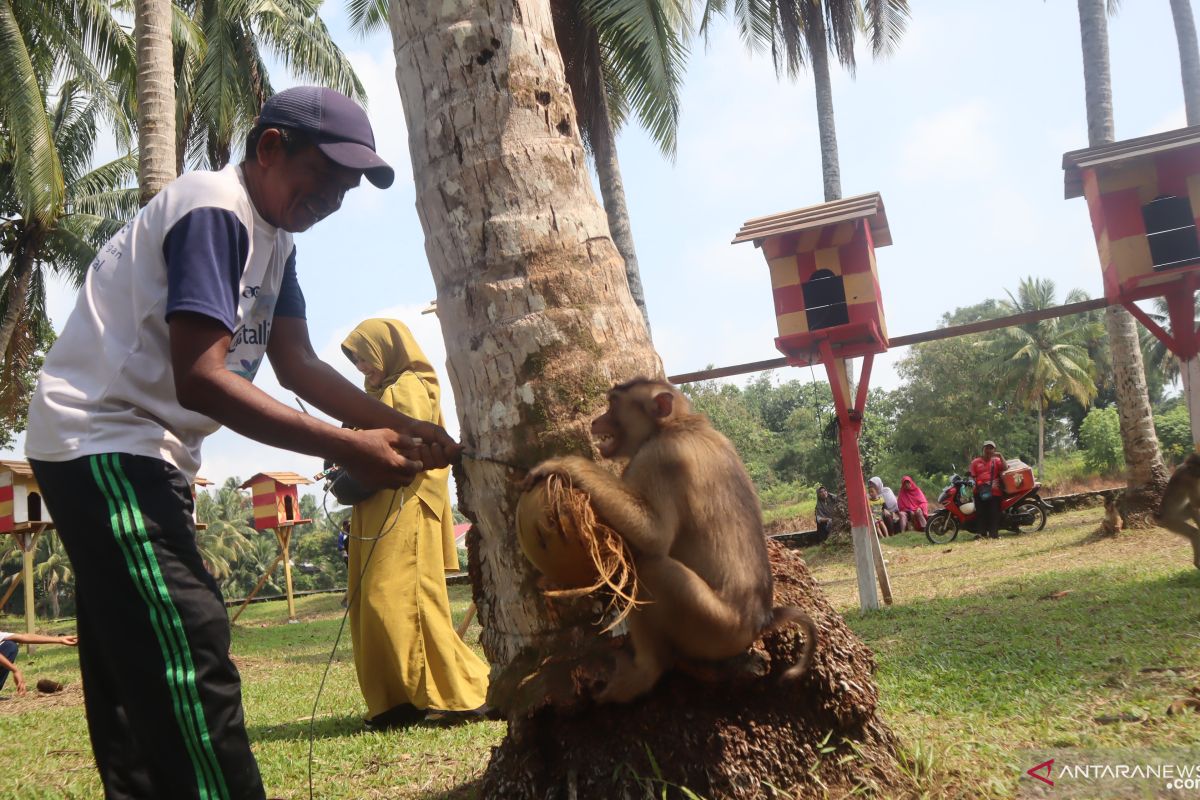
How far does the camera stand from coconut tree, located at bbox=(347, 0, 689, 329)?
43.5 feet

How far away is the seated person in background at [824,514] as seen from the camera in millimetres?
18234

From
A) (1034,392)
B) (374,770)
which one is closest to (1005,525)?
(374,770)

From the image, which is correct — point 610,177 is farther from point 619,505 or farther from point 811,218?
point 619,505

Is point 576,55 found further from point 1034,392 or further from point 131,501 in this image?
point 1034,392

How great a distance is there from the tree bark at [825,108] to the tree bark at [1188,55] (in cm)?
1201

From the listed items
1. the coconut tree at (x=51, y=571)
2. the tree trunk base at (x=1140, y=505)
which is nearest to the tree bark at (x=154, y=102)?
the tree trunk base at (x=1140, y=505)

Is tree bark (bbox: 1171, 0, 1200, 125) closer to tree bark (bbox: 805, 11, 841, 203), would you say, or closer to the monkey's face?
tree bark (bbox: 805, 11, 841, 203)

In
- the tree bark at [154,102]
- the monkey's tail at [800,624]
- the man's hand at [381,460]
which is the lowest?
the monkey's tail at [800,624]

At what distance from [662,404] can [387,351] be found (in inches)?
126

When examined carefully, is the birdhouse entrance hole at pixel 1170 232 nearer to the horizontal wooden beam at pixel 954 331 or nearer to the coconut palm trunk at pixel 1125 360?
the horizontal wooden beam at pixel 954 331

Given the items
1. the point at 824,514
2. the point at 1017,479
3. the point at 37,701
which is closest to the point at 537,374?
the point at 37,701

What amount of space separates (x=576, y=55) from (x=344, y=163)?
12.6 meters

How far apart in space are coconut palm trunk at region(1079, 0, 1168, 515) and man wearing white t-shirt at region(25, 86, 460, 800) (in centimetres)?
1262

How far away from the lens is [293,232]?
2.65 metres
